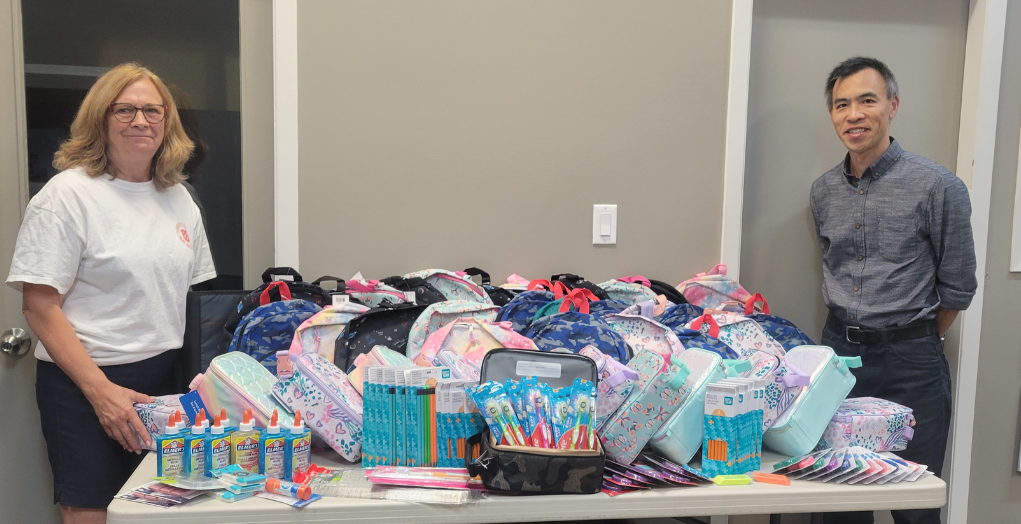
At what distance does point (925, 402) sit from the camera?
2.45 metres

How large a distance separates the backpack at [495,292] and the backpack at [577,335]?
14.9 inches

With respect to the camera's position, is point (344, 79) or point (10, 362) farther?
point (344, 79)

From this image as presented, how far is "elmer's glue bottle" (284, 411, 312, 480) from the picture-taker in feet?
4.84

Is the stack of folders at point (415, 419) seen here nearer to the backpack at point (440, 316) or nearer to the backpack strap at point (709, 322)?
the backpack at point (440, 316)

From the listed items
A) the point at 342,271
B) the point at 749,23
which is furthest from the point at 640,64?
the point at 342,271

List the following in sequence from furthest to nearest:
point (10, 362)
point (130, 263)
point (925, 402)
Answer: point (925, 402), point (10, 362), point (130, 263)

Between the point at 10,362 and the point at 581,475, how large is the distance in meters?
2.01

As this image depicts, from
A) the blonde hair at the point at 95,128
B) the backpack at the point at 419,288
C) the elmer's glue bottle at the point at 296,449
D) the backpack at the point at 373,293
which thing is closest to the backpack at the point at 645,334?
the backpack at the point at 419,288

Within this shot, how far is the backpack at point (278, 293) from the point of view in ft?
7.15

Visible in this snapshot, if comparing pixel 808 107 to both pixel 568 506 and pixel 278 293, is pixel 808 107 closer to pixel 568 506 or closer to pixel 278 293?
pixel 568 506

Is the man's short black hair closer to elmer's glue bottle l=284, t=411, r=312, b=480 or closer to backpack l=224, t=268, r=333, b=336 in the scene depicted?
backpack l=224, t=268, r=333, b=336

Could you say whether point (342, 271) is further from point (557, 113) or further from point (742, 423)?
point (742, 423)

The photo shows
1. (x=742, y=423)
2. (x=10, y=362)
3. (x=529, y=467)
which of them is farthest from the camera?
(x=10, y=362)

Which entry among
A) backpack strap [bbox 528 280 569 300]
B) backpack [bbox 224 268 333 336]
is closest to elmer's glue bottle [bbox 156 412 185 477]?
backpack [bbox 224 268 333 336]
